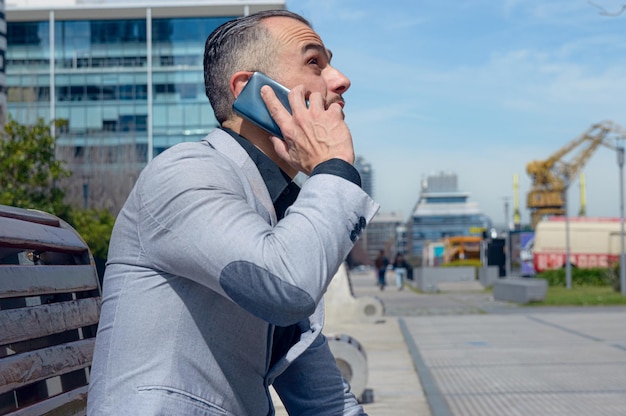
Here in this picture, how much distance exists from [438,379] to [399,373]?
74cm

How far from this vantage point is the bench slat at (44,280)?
7.02 ft

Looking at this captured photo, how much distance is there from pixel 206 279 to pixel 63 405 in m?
0.96

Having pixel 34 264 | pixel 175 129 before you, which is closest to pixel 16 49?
pixel 175 129

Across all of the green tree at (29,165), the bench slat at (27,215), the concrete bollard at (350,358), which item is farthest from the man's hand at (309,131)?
the green tree at (29,165)

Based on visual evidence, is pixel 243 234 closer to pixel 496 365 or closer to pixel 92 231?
pixel 496 365

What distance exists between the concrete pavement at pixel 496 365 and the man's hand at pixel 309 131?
5943 millimetres

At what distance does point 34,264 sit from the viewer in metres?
2.47

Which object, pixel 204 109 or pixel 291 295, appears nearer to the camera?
pixel 291 295

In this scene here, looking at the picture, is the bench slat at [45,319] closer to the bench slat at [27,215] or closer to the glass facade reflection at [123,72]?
the bench slat at [27,215]

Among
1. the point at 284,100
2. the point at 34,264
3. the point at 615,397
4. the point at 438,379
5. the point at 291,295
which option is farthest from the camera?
the point at 438,379

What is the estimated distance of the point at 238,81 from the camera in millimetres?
1945

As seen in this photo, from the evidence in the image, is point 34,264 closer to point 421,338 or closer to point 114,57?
point 421,338

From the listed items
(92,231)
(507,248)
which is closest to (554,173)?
(507,248)

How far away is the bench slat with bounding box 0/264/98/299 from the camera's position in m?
2.14
